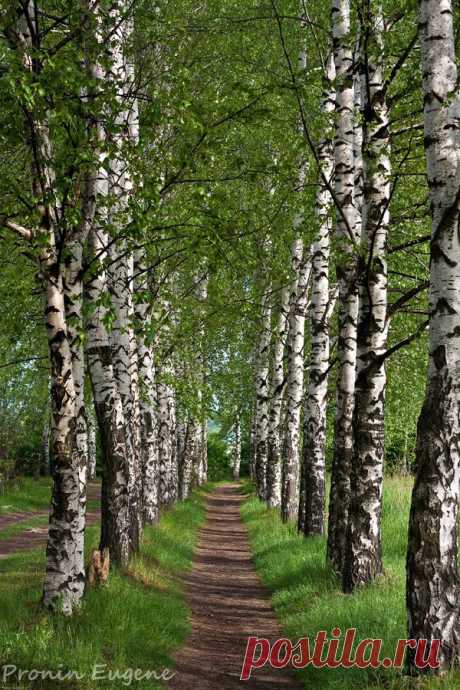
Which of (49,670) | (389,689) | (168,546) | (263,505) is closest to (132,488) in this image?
(168,546)

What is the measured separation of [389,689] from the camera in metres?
5.52

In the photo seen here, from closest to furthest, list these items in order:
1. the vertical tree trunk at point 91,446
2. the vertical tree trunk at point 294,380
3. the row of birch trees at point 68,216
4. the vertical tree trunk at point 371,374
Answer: the row of birch trees at point 68,216 → the vertical tree trunk at point 371,374 → the vertical tree trunk at point 294,380 → the vertical tree trunk at point 91,446

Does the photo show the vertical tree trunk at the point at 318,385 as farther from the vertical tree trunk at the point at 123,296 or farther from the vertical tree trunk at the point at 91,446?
the vertical tree trunk at the point at 91,446

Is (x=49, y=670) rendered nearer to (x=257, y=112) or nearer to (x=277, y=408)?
(x=257, y=112)

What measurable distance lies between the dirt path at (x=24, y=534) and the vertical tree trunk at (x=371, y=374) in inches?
355

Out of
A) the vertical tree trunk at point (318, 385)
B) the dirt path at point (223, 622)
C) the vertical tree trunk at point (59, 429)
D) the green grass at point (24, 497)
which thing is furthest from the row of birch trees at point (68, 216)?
the green grass at point (24, 497)

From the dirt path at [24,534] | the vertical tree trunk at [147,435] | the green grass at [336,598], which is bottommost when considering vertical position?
the dirt path at [24,534]

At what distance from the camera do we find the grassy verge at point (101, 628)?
19.4 feet

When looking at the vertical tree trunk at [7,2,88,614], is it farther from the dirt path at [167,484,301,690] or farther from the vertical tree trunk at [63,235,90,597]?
the dirt path at [167,484,301,690]

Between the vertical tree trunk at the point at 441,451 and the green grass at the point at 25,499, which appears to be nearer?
the vertical tree trunk at the point at 441,451

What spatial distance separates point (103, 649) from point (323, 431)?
836cm

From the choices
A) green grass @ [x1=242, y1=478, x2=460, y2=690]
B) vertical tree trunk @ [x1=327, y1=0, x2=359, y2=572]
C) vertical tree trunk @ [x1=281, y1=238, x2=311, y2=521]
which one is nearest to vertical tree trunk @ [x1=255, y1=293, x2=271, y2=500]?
vertical tree trunk @ [x1=281, y1=238, x2=311, y2=521]

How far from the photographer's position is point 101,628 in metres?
7.23

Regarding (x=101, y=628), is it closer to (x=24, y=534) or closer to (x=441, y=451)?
(x=441, y=451)
